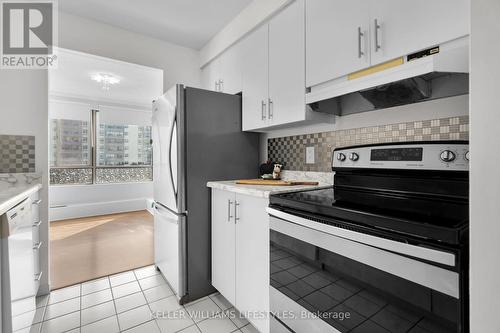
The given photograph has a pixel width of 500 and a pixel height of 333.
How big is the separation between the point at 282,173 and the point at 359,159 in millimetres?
890

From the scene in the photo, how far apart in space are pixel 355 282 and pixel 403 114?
1.02 metres

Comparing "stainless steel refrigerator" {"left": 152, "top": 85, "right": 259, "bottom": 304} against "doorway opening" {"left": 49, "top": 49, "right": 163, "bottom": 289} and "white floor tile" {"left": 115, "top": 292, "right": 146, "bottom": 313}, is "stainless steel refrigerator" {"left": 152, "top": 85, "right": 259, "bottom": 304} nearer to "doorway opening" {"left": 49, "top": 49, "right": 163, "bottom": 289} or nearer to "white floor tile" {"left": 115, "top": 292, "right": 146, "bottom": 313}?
"white floor tile" {"left": 115, "top": 292, "right": 146, "bottom": 313}

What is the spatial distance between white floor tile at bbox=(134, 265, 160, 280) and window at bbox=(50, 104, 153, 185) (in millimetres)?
3509

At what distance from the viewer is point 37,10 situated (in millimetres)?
2141

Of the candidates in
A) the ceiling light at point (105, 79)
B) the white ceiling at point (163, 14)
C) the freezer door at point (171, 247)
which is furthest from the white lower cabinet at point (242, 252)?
the ceiling light at point (105, 79)

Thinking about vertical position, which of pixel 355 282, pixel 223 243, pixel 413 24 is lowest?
pixel 223 243

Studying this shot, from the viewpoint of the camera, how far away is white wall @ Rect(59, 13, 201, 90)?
234 centimetres

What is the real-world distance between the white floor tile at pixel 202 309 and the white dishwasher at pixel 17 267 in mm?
960

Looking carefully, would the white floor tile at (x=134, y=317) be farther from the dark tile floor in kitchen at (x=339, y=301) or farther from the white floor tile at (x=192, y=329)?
the dark tile floor in kitchen at (x=339, y=301)

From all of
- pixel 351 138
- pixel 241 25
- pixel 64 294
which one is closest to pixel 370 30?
pixel 351 138

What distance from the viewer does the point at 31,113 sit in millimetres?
1955

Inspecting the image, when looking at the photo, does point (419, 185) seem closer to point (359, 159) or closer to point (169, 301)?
point (359, 159)

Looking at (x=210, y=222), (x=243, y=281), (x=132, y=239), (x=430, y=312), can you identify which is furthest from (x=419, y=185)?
(x=132, y=239)

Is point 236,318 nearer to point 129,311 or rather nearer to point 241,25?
point 129,311
